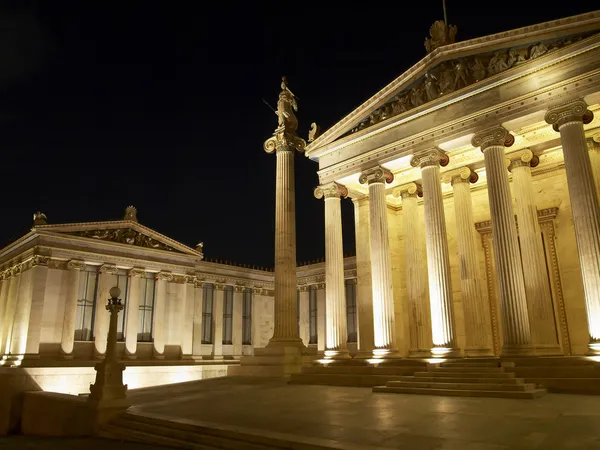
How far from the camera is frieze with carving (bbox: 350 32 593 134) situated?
1786 cm

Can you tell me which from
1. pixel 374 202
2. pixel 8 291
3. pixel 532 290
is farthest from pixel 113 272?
pixel 532 290

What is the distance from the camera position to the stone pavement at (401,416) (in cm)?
766

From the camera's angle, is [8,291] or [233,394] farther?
[8,291]

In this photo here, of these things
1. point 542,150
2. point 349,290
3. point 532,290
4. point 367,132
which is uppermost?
point 367,132

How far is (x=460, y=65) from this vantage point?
65.3 feet

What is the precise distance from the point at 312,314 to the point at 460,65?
27.4m

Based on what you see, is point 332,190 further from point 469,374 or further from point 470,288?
point 469,374

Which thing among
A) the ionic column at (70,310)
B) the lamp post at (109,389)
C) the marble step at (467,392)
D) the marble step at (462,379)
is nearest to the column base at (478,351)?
the marble step at (462,379)

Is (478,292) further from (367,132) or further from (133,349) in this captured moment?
(133,349)

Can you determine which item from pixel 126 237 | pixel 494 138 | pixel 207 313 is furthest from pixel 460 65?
pixel 207 313

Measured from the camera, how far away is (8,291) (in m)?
37.5

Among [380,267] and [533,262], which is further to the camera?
[380,267]

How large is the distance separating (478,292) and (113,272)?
91.8ft

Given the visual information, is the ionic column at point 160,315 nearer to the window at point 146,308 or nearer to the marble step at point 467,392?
the window at point 146,308
